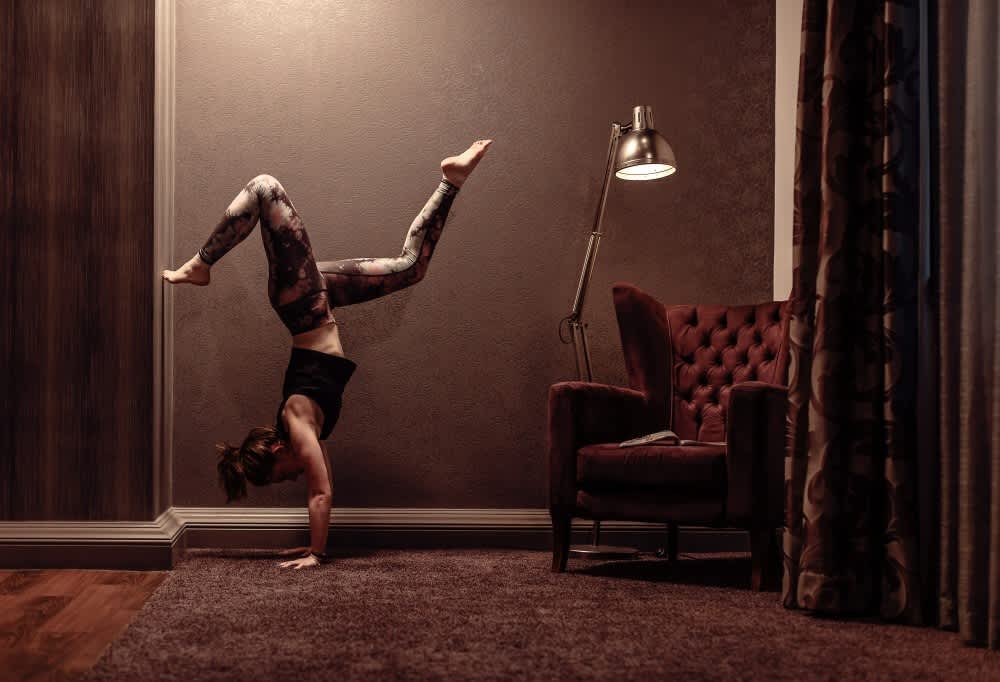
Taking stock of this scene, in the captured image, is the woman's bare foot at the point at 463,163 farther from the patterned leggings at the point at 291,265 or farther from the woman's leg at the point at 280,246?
the woman's leg at the point at 280,246

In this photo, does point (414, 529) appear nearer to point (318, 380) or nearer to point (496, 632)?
point (318, 380)

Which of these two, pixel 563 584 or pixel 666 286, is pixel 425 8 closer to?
pixel 666 286

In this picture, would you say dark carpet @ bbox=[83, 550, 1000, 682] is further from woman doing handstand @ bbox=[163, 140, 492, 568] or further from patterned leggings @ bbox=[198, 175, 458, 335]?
patterned leggings @ bbox=[198, 175, 458, 335]

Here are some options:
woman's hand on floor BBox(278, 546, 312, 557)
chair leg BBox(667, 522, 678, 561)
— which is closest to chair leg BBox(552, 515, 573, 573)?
chair leg BBox(667, 522, 678, 561)

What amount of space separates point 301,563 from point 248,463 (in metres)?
0.43

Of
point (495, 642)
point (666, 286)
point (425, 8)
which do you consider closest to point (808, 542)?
point (495, 642)

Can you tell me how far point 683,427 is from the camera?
337 centimetres

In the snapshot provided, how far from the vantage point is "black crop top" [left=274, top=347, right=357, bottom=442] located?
316 centimetres

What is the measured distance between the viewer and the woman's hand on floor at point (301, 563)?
2.96 metres

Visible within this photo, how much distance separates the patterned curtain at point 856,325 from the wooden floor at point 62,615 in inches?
67.0

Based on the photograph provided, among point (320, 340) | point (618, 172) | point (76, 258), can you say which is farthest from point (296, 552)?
point (618, 172)

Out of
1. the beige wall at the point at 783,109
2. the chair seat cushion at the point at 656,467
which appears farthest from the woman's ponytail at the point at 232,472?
the beige wall at the point at 783,109

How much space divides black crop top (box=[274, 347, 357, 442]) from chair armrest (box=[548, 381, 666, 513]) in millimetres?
793

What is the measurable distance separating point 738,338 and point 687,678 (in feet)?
6.22
